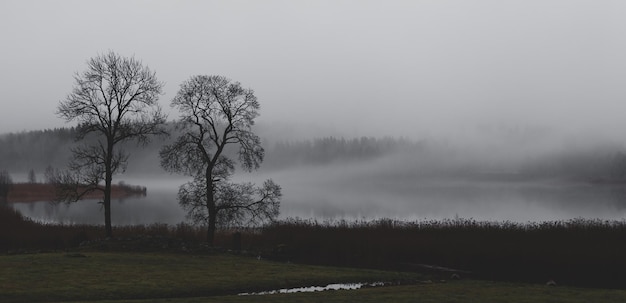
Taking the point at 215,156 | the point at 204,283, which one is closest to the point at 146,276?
the point at 204,283

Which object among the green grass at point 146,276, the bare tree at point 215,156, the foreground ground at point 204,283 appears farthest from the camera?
the bare tree at point 215,156

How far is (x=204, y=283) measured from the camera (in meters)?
25.1

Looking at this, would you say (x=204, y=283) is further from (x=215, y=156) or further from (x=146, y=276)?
(x=215, y=156)

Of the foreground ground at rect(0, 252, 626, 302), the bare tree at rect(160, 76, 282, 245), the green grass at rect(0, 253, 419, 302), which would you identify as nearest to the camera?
the foreground ground at rect(0, 252, 626, 302)

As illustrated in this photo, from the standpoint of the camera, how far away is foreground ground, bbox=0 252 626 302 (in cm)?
2125

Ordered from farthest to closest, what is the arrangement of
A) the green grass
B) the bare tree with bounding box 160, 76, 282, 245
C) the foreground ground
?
the bare tree with bounding box 160, 76, 282, 245, the green grass, the foreground ground

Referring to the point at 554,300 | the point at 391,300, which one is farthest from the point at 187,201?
the point at 554,300

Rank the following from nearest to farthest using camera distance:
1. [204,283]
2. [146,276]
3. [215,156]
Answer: [204,283] < [146,276] < [215,156]

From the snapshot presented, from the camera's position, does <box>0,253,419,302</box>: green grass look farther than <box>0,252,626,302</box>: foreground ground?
Yes

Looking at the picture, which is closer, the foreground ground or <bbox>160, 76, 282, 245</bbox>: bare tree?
the foreground ground

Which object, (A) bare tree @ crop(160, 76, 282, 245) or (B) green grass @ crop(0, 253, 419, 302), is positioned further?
(A) bare tree @ crop(160, 76, 282, 245)

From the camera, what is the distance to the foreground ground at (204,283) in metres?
21.2

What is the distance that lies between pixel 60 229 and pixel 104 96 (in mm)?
14019

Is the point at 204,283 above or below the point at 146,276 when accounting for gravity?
below
